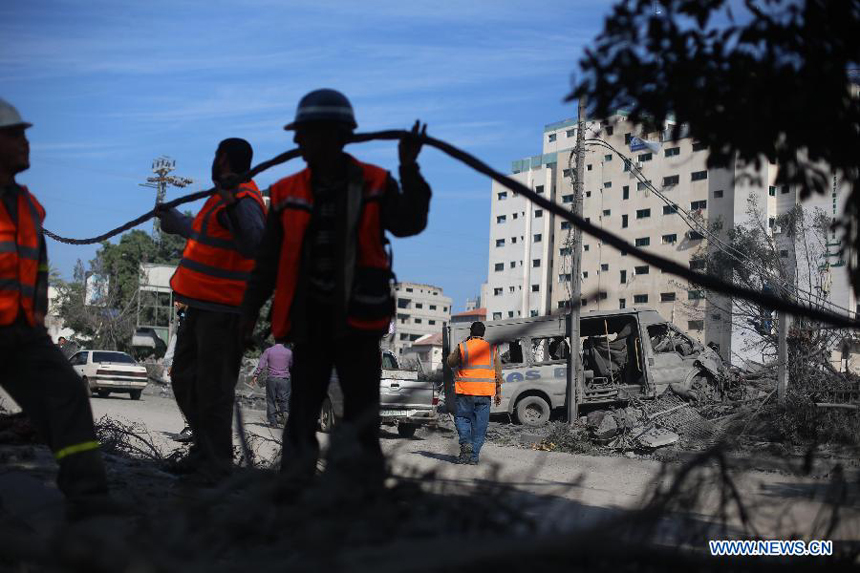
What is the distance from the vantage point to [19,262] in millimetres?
4156

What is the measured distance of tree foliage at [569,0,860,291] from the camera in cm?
322

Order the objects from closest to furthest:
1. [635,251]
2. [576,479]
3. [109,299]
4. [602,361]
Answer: [576,479] → [635,251] → [602,361] → [109,299]

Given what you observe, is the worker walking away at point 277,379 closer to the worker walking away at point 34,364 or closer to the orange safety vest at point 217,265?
the orange safety vest at point 217,265

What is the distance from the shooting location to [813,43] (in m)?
3.24

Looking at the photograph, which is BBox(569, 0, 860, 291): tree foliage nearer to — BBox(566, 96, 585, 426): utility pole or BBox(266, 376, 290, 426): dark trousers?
BBox(266, 376, 290, 426): dark trousers

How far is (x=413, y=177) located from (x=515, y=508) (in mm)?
1672

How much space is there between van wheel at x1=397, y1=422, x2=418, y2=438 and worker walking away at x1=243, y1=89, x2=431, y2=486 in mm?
13824

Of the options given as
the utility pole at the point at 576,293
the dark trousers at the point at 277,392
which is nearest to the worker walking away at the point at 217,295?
the dark trousers at the point at 277,392

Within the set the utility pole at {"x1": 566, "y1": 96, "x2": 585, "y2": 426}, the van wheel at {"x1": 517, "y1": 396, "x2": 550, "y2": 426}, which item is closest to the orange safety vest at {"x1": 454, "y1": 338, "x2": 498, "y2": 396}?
the utility pole at {"x1": 566, "y1": 96, "x2": 585, "y2": 426}

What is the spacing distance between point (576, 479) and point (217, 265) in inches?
118

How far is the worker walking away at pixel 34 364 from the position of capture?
4.04 meters

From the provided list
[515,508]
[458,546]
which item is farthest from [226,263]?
[458,546]
